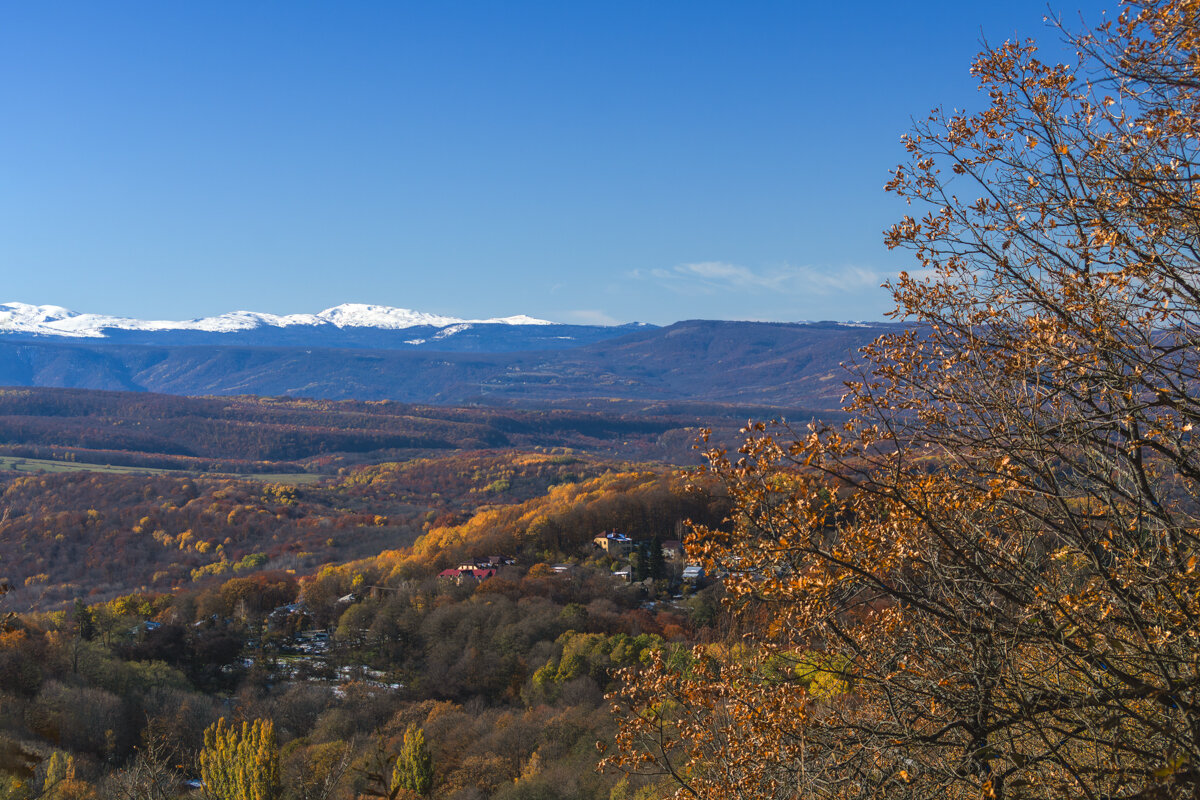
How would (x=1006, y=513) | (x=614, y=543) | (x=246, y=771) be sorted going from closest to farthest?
(x=1006, y=513) < (x=246, y=771) < (x=614, y=543)

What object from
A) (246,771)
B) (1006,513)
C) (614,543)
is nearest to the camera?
(1006,513)

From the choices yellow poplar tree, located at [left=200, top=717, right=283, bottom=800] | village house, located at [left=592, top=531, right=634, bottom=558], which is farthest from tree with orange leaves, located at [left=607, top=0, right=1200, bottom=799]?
village house, located at [left=592, top=531, right=634, bottom=558]

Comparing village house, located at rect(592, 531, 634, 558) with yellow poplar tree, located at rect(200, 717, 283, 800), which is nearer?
yellow poplar tree, located at rect(200, 717, 283, 800)

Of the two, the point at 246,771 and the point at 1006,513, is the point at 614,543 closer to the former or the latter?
the point at 246,771

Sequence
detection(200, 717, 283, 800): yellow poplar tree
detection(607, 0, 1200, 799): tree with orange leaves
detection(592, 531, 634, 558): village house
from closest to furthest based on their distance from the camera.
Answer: detection(607, 0, 1200, 799): tree with orange leaves → detection(200, 717, 283, 800): yellow poplar tree → detection(592, 531, 634, 558): village house

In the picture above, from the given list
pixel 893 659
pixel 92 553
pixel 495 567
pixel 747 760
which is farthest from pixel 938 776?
pixel 92 553

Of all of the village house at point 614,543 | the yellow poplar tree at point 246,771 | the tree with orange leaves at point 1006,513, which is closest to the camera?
the tree with orange leaves at point 1006,513

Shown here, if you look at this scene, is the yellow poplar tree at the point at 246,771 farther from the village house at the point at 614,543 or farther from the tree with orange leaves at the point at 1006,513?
the village house at the point at 614,543

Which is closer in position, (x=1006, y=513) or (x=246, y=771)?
(x=1006, y=513)

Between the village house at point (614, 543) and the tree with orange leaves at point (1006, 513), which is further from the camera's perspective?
the village house at point (614, 543)

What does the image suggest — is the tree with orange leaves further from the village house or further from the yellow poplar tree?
the village house

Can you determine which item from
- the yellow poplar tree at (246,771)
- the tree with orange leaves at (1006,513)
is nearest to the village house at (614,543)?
the yellow poplar tree at (246,771)

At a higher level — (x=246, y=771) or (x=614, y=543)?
(x=246, y=771)

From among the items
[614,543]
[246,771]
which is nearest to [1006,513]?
[246,771]
